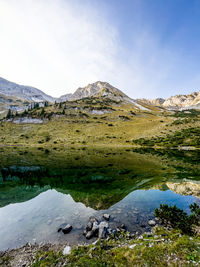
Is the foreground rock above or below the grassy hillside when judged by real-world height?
below

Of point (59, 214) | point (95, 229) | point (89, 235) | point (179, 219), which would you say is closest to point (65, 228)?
point (89, 235)

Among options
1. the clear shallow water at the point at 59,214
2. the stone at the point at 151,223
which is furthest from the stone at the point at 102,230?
the stone at the point at 151,223

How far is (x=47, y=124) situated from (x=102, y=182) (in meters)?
124

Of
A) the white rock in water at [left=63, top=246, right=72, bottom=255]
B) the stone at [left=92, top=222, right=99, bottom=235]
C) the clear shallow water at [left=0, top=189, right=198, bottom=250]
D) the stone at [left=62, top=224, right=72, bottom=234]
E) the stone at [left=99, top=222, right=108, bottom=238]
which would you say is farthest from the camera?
the stone at [left=62, top=224, right=72, bottom=234]

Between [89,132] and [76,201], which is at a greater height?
[89,132]

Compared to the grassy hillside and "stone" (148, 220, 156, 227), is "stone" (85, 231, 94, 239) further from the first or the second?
the grassy hillside

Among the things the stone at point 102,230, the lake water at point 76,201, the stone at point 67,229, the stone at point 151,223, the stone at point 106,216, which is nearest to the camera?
the stone at point 102,230

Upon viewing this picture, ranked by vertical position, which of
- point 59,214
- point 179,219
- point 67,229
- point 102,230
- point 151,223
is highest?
point 179,219

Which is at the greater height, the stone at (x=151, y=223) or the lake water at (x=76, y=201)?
the stone at (x=151, y=223)

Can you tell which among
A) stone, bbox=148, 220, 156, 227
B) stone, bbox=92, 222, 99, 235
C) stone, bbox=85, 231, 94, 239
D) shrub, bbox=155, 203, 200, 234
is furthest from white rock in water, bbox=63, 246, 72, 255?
shrub, bbox=155, 203, 200, 234

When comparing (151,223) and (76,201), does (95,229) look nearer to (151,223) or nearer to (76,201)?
(151,223)

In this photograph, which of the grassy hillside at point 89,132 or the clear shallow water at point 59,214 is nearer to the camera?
the clear shallow water at point 59,214

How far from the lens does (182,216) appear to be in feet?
39.5

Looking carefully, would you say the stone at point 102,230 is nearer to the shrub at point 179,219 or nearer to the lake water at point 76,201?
the lake water at point 76,201
